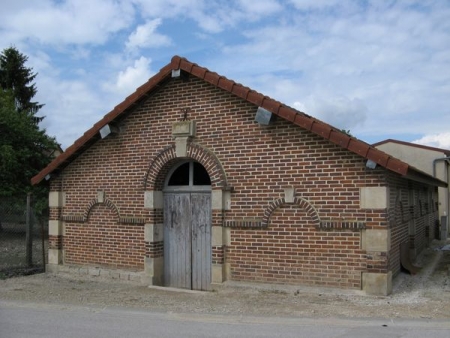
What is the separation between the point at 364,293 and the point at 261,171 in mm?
2922

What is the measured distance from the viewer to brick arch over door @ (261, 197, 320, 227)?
8469mm

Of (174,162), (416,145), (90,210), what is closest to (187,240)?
(174,162)

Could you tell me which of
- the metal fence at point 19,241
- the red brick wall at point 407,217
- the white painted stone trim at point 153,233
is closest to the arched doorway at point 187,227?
the white painted stone trim at point 153,233

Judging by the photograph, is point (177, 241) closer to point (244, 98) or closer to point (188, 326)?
point (244, 98)

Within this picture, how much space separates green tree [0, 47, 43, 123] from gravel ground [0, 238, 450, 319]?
24437 millimetres

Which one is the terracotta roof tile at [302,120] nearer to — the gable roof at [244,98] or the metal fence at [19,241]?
the gable roof at [244,98]

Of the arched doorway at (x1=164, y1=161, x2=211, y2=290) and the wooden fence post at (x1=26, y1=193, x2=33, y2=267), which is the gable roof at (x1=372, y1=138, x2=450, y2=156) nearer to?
the arched doorway at (x1=164, y1=161, x2=211, y2=290)

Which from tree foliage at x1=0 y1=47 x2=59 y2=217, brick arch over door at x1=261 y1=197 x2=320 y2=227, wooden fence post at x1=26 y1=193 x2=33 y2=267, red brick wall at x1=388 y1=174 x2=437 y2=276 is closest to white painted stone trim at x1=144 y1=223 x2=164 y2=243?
brick arch over door at x1=261 y1=197 x2=320 y2=227

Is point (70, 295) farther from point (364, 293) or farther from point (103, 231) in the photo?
point (364, 293)

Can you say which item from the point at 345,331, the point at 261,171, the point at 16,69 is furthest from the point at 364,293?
the point at 16,69

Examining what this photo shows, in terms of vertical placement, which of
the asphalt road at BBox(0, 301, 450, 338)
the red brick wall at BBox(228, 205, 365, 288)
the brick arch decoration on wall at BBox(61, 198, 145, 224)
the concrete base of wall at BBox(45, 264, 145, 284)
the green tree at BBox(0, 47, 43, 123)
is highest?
the green tree at BBox(0, 47, 43, 123)

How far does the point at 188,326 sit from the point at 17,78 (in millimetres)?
30018

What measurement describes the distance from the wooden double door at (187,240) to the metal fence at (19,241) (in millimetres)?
4002

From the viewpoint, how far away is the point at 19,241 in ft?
52.0
